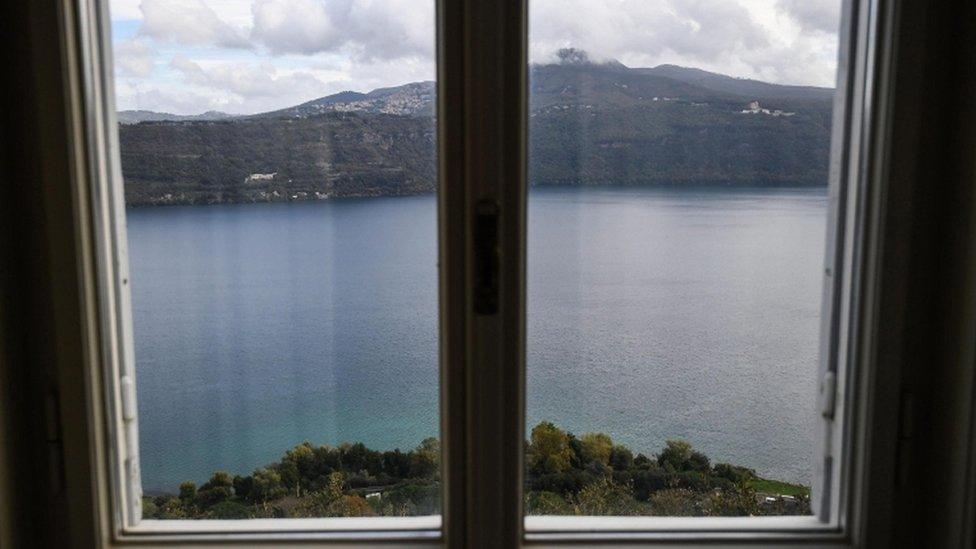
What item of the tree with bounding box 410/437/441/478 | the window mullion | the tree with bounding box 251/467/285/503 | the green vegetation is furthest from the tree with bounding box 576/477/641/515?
the tree with bounding box 251/467/285/503

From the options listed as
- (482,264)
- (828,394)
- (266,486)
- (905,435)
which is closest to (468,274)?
(482,264)

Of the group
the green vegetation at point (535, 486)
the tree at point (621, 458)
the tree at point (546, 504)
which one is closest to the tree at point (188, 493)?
the green vegetation at point (535, 486)

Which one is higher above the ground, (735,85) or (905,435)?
(735,85)

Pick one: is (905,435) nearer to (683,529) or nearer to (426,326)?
(683,529)

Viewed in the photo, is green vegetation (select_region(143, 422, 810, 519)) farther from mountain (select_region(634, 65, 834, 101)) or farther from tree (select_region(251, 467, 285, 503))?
mountain (select_region(634, 65, 834, 101))

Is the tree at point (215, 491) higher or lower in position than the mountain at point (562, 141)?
lower

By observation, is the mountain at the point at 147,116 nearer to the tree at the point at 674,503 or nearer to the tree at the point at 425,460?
the tree at the point at 425,460
